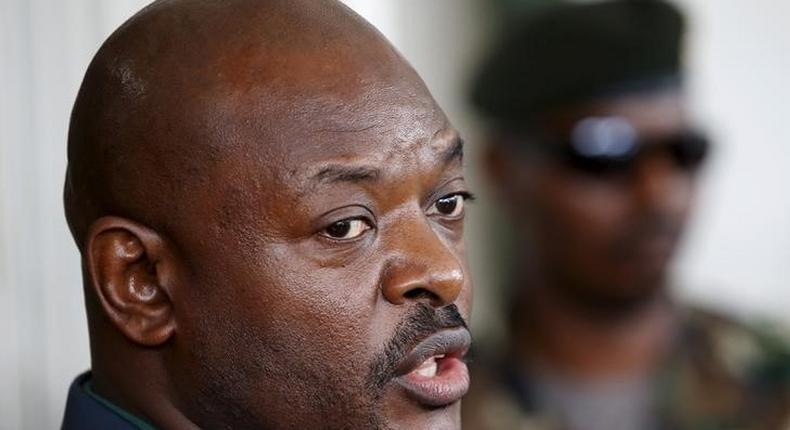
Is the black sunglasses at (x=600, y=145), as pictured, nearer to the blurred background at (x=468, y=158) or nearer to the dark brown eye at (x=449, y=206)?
the blurred background at (x=468, y=158)

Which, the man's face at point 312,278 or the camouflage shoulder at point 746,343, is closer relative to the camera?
the man's face at point 312,278

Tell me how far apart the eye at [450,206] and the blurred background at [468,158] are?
968 mm

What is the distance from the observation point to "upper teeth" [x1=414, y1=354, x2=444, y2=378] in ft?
5.10

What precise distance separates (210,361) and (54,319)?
3.37ft

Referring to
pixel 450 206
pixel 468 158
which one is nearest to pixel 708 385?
pixel 468 158

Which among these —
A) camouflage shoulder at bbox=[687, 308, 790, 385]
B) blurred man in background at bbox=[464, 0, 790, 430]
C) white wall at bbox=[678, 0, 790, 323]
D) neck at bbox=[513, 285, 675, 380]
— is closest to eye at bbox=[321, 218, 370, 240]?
blurred man in background at bbox=[464, 0, 790, 430]

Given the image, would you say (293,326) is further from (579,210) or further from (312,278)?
(579,210)

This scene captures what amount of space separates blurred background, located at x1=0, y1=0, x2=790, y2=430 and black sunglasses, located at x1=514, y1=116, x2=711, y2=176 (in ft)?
0.52

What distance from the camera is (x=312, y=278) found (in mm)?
1528

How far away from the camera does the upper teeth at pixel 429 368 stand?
1555 millimetres

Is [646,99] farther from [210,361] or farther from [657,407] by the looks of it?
[210,361]

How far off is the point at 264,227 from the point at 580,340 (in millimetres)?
1921

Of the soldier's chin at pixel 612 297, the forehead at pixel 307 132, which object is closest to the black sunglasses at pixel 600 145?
the soldier's chin at pixel 612 297

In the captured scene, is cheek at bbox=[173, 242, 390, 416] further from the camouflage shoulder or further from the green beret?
the camouflage shoulder
